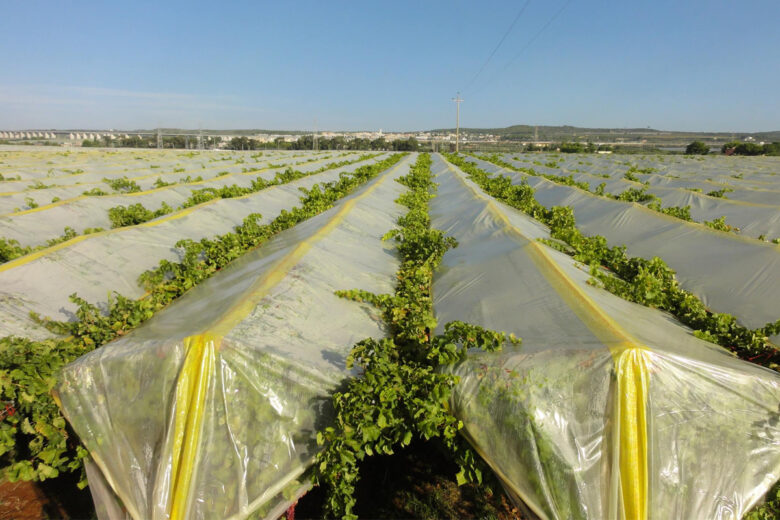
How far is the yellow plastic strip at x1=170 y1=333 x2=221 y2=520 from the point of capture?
333 cm

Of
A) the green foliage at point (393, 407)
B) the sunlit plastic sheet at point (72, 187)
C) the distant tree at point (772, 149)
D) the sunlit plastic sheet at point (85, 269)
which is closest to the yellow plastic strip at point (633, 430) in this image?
the green foliage at point (393, 407)

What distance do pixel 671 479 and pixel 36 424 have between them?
229 inches

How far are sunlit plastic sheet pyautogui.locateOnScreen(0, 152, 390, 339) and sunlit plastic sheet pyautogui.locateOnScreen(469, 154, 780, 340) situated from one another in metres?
10.2

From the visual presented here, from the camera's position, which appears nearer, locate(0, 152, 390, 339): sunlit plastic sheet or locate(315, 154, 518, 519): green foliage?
locate(315, 154, 518, 519): green foliage

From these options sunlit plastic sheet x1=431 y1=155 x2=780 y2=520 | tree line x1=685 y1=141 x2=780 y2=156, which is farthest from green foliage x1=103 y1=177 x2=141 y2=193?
tree line x1=685 y1=141 x2=780 y2=156

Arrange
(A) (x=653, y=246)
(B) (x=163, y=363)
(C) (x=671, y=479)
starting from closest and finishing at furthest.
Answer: (C) (x=671, y=479) < (B) (x=163, y=363) < (A) (x=653, y=246)

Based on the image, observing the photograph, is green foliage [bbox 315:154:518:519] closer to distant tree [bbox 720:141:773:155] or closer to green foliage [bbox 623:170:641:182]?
green foliage [bbox 623:170:641:182]

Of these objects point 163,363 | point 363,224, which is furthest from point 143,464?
point 363,224

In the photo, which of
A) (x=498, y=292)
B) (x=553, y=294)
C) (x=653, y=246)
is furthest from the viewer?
(x=653, y=246)

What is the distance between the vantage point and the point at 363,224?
32.6 ft

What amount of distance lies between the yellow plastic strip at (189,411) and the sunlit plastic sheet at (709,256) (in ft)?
25.0

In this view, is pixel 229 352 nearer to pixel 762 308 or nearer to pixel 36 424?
pixel 36 424

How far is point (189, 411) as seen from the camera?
3525 mm

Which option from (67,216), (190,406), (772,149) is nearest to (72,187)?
(67,216)
